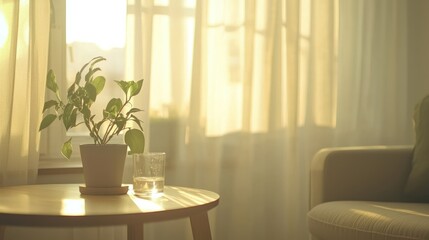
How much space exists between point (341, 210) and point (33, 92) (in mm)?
1241

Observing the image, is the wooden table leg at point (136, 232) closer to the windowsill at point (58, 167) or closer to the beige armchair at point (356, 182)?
the beige armchair at point (356, 182)

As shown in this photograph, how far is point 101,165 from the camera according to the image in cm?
195

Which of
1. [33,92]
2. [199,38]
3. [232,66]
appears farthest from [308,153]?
[33,92]

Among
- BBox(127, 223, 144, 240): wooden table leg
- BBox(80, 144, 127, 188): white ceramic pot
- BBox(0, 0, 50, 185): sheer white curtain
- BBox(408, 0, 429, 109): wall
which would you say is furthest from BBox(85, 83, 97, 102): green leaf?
BBox(408, 0, 429, 109): wall

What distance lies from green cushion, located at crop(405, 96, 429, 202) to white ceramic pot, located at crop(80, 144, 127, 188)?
1.11 m

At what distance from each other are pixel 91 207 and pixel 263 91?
1488mm

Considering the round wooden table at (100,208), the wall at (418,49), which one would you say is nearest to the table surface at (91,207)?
the round wooden table at (100,208)

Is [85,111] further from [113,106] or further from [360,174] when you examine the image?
[360,174]

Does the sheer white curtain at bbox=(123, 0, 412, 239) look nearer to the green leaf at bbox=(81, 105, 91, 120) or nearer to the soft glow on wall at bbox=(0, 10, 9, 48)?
the soft glow on wall at bbox=(0, 10, 9, 48)

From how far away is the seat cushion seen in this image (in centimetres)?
191

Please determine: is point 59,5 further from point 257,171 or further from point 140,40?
point 257,171

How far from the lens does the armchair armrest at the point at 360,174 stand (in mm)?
2447

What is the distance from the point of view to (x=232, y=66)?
2945mm

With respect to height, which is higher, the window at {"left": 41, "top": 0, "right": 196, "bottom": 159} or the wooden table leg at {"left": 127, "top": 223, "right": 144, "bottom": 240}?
the window at {"left": 41, "top": 0, "right": 196, "bottom": 159}
